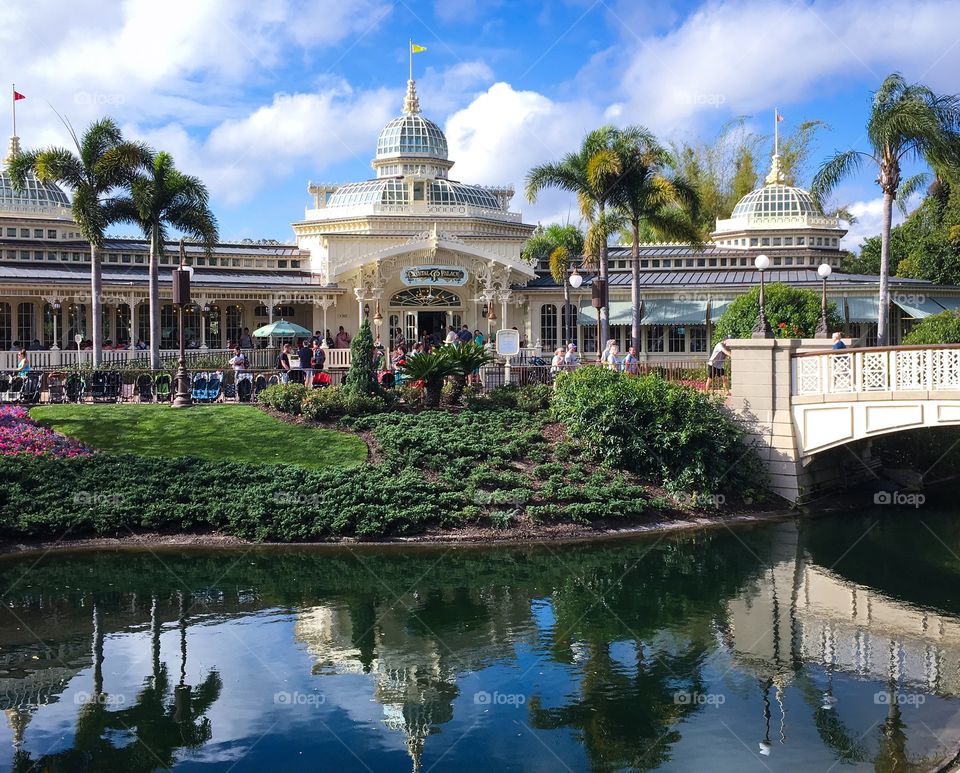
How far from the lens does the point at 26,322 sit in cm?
3972

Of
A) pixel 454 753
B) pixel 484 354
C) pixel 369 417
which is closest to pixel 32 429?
pixel 369 417

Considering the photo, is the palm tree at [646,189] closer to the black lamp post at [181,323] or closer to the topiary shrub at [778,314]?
the topiary shrub at [778,314]

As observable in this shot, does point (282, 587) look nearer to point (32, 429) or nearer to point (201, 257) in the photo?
point (32, 429)

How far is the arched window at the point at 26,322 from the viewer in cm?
3950

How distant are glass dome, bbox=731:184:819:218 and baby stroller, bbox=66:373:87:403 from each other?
33178mm

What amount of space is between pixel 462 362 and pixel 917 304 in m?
22.7

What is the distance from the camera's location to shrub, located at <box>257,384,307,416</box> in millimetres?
26062

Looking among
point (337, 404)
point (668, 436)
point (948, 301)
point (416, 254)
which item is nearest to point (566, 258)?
point (416, 254)

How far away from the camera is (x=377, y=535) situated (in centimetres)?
2067

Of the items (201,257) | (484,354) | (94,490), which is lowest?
(94,490)

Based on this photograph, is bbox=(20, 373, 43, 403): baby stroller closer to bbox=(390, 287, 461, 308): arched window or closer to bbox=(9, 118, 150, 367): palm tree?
bbox=(9, 118, 150, 367): palm tree

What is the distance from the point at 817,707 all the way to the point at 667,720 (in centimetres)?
195

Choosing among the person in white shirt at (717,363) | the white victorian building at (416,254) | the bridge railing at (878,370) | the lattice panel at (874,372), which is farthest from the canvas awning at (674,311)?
the lattice panel at (874,372)

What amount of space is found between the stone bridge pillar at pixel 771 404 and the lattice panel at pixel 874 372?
2080mm
